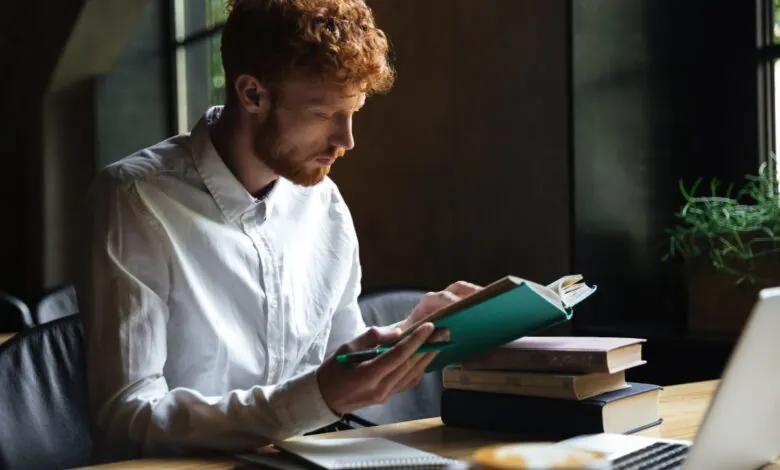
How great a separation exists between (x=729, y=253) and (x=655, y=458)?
1.16 m

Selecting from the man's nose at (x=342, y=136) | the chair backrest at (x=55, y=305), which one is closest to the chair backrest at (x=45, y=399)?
the man's nose at (x=342, y=136)

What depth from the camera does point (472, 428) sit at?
1.39 m

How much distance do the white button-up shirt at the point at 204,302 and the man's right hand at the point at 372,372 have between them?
0.08ft

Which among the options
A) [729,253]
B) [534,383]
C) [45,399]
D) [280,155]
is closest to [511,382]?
[534,383]

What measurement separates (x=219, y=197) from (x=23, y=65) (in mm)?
5711

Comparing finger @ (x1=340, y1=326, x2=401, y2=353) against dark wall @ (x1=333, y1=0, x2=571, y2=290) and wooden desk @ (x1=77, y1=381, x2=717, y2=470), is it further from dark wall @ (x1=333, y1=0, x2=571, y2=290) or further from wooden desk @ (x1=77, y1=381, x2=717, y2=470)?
dark wall @ (x1=333, y1=0, x2=571, y2=290)

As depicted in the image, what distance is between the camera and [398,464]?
111 cm

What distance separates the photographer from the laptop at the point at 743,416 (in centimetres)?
88

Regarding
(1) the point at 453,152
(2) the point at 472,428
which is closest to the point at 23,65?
(1) the point at 453,152

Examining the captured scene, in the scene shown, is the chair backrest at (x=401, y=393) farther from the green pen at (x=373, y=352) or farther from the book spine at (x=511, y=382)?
the green pen at (x=373, y=352)

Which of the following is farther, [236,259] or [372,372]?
[236,259]

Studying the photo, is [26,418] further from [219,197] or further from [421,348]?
[421,348]

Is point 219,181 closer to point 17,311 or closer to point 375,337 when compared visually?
point 375,337

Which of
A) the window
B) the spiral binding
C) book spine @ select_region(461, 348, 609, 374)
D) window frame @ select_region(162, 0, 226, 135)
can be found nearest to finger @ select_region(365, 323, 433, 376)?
the spiral binding
